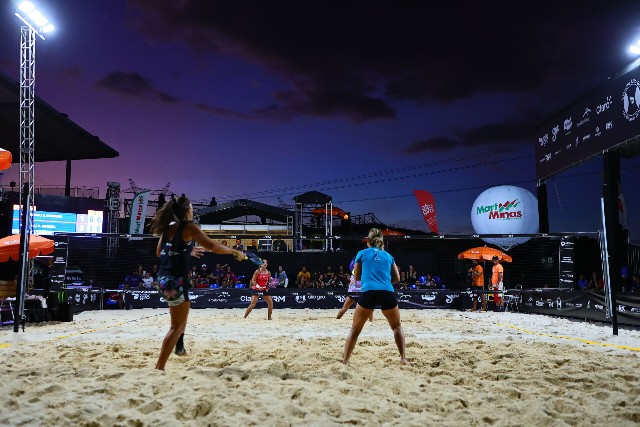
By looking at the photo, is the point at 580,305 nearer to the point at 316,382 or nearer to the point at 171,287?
the point at 316,382

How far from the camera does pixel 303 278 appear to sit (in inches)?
688

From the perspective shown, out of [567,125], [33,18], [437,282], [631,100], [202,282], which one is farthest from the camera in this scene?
[202,282]

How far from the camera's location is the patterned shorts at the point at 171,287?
4297 millimetres

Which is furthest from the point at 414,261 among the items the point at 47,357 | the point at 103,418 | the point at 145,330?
the point at 103,418

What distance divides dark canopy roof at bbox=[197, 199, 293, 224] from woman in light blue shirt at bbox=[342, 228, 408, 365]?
19093 mm

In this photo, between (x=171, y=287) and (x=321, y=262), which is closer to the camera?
(x=171, y=287)

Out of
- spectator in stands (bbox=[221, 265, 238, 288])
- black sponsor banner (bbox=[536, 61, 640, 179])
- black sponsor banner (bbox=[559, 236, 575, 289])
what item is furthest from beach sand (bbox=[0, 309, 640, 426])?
spectator in stands (bbox=[221, 265, 238, 288])

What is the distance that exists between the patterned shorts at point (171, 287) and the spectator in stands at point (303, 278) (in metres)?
13.1

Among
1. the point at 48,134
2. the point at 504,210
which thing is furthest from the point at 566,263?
the point at 48,134

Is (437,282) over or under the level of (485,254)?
under

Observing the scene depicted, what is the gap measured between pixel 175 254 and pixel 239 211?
2333 cm

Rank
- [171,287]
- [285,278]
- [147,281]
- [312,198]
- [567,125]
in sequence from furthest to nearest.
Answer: [312,198]
[285,278]
[147,281]
[567,125]
[171,287]

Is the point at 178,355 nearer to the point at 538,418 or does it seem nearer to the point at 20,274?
the point at 538,418

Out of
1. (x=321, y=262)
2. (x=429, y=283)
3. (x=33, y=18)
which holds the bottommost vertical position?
(x=429, y=283)
